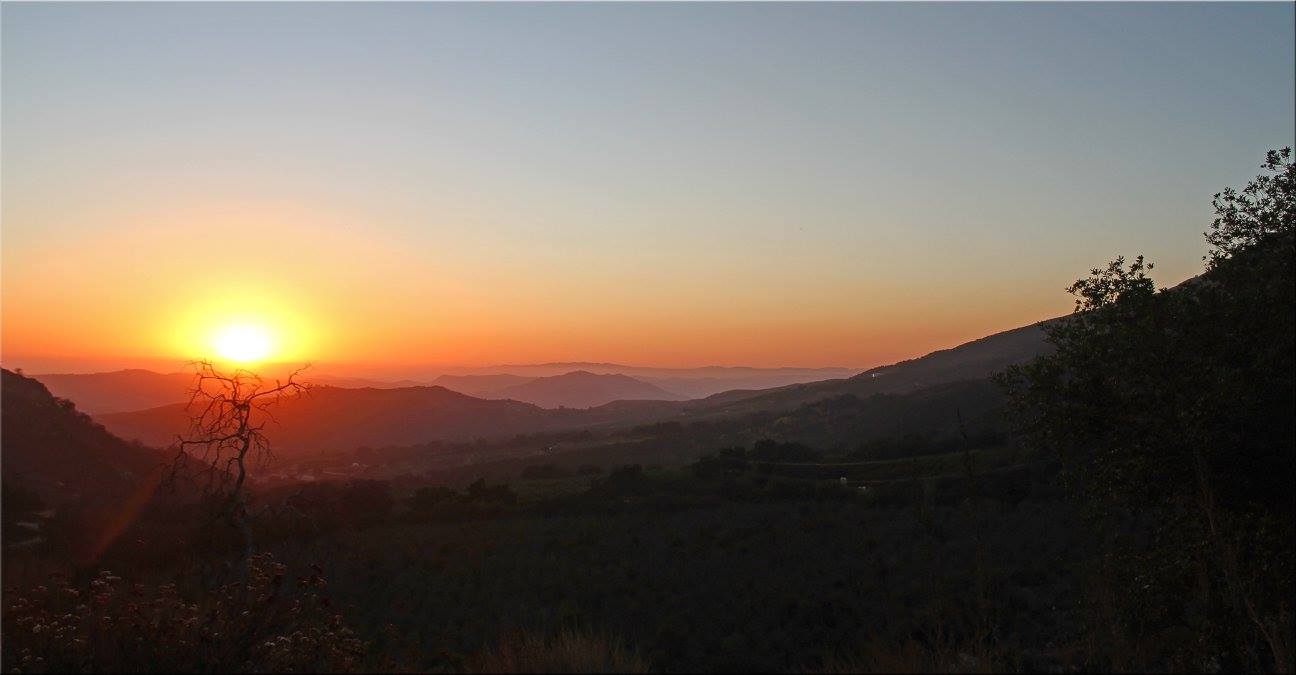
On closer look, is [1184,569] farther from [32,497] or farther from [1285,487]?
[32,497]

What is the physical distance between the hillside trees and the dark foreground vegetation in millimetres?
43

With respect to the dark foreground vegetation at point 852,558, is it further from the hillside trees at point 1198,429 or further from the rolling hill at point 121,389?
the rolling hill at point 121,389

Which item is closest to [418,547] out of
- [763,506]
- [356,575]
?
[356,575]

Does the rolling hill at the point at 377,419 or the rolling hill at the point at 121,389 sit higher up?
the rolling hill at the point at 121,389

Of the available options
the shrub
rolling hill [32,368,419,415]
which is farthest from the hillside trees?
rolling hill [32,368,419,415]

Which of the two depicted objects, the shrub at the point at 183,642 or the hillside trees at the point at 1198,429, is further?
the hillside trees at the point at 1198,429

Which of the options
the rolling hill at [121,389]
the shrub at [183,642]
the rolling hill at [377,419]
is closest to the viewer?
the shrub at [183,642]

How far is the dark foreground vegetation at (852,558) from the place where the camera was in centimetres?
869

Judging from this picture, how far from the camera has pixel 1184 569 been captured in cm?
1050

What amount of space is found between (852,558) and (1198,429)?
13.1 m

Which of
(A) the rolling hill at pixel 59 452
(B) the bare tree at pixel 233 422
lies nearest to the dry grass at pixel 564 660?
(B) the bare tree at pixel 233 422

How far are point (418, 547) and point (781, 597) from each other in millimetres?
13239

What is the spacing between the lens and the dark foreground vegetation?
8688mm

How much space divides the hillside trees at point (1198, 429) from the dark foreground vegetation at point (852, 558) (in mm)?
43
